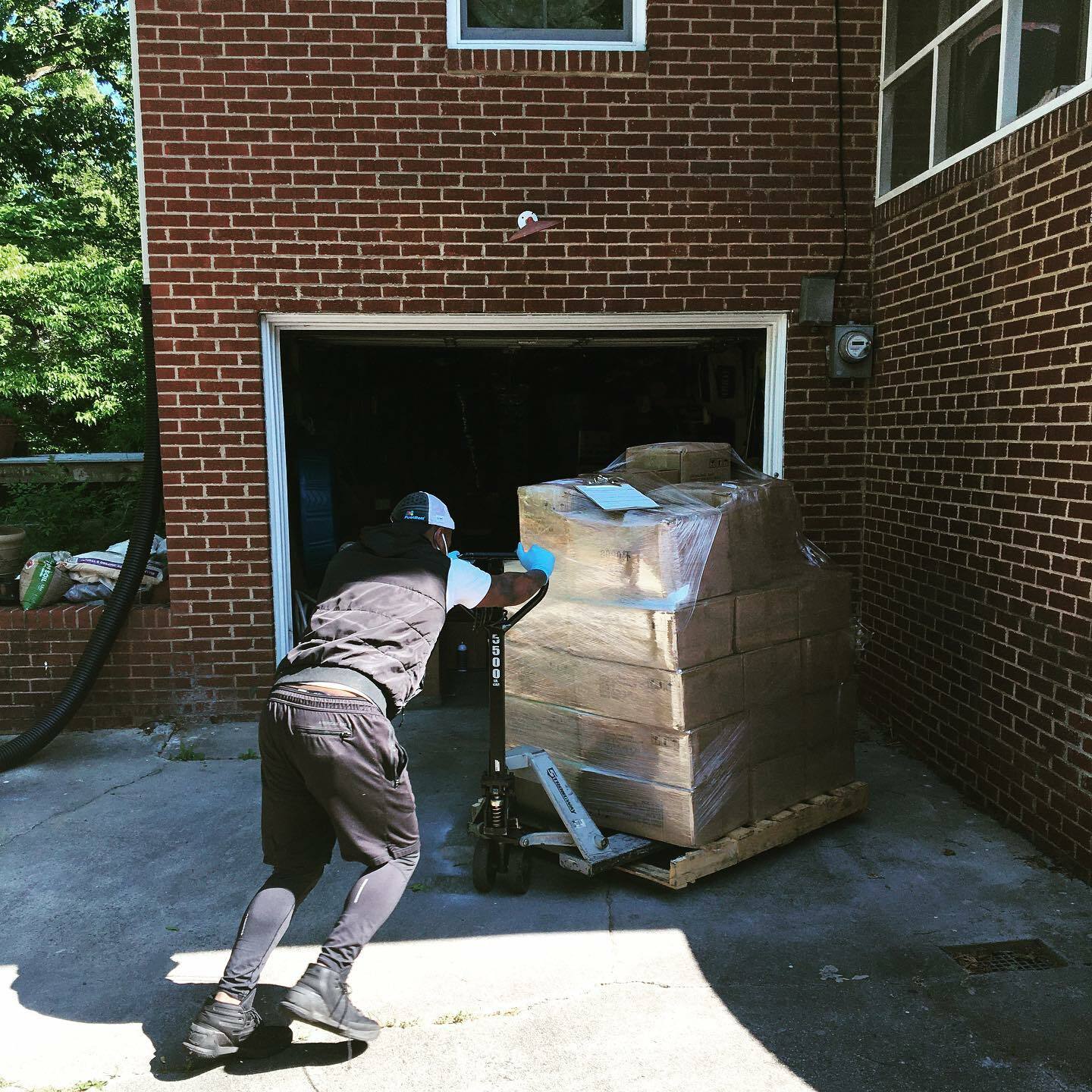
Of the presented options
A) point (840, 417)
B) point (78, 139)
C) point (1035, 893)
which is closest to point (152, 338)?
point (840, 417)

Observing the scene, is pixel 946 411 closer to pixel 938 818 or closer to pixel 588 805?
pixel 938 818

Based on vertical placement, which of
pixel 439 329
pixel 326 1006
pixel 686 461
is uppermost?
pixel 439 329

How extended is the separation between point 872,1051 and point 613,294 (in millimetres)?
4548

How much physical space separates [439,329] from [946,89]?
A: 132 inches

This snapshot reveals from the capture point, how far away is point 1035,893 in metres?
4.00

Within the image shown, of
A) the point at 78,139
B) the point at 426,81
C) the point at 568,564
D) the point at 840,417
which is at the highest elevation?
the point at 78,139

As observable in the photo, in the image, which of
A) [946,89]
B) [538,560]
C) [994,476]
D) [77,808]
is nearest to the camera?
[538,560]

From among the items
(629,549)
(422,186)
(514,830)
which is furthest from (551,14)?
(514,830)

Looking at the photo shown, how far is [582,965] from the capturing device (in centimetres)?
353

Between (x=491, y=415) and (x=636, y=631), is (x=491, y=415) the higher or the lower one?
the higher one

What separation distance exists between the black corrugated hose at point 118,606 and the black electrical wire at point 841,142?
14.8 ft

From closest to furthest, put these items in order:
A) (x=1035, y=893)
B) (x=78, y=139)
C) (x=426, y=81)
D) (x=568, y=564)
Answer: (x=1035, y=893), (x=568, y=564), (x=426, y=81), (x=78, y=139)

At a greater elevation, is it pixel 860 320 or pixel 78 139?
pixel 78 139

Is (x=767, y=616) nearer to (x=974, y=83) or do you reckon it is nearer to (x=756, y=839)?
(x=756, y=839)
